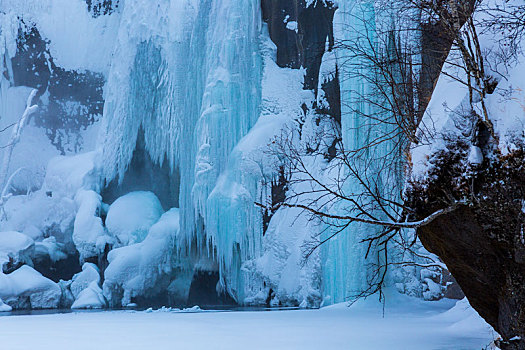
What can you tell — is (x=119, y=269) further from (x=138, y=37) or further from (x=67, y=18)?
(x=67, y=18)

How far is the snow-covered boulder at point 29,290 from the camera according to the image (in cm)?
1733

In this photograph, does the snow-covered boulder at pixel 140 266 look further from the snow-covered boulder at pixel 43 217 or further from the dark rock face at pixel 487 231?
the dark rock face at pixel 487 231

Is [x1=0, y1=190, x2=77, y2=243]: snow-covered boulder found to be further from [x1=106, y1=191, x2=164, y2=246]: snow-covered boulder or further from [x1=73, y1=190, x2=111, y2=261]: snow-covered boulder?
[x1=106, y1=191, x2=164, y2=246]: snow-covered boulder

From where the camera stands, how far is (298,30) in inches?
656

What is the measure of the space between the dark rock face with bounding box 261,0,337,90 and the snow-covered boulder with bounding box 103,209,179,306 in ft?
18.4

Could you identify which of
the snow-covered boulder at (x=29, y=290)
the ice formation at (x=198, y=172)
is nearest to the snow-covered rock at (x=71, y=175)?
the ice formation at (x=198, y=172)

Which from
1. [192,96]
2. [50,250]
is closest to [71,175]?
[50,250]

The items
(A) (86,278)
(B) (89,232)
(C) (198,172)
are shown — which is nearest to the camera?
(C) (198,172)

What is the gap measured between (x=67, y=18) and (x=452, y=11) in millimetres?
22249

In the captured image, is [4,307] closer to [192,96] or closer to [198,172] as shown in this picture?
[198,172]

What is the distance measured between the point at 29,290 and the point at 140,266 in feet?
11.1

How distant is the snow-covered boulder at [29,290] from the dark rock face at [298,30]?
9.15 meters

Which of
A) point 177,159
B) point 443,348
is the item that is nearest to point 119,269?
point 177,159

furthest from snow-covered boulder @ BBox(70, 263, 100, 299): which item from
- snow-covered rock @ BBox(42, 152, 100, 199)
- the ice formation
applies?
snow-covered rock @ BBox(42, 152, 100, 199)
